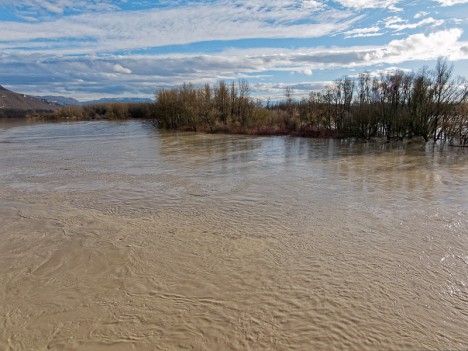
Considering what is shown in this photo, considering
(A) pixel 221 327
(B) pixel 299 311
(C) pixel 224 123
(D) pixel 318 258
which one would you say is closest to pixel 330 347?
(B) pixel 299 311

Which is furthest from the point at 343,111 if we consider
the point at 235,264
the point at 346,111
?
the point at 235,264

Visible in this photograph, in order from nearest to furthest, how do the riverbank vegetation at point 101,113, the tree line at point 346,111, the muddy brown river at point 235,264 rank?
the muddy brown river at point 235,264, the tree line at point 346,111, the riverbank vegetation at point 101,113

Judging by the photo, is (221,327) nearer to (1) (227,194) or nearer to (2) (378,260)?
(2) (378,260)

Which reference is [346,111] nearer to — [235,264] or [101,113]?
[235,264]

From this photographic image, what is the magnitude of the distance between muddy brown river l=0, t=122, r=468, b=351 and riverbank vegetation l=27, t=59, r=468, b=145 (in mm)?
12048

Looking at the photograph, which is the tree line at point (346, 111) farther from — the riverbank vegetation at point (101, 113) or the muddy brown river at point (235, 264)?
the riverbank vegetation at point (101, 113)

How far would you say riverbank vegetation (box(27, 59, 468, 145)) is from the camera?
2183cm

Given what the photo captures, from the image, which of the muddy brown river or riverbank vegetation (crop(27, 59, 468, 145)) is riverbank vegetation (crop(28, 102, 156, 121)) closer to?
riverbank vegetation (crop(27, 59, 468, 145))

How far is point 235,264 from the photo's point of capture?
594cm

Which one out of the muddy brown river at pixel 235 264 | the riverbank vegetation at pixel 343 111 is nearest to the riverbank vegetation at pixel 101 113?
the riverbank vegetation at pixel 343 111

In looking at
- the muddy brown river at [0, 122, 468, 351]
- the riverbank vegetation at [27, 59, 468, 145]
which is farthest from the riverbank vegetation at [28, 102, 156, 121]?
the muddy brown river at [0, 122, 468, 351]

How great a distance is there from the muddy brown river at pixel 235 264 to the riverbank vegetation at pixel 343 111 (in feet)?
39.5

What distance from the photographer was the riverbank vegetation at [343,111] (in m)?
21.8

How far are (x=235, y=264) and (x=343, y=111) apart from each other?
23.9 metres
